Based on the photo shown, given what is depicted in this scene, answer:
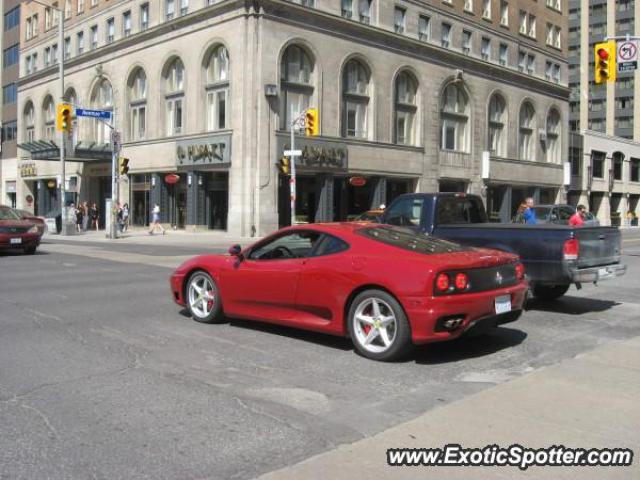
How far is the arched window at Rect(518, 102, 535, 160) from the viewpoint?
180ft

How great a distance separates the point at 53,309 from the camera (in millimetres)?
9633

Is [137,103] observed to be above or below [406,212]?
above

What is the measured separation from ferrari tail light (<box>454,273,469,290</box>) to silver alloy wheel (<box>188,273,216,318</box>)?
3321 millimetres

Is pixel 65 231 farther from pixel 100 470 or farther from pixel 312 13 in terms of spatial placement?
pixel 100 470

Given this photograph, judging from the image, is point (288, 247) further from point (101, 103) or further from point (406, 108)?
point (101, 103)

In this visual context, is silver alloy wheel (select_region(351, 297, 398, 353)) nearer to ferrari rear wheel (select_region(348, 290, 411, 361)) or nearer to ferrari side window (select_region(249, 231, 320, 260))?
ferrari rear wheel (select_region(348, 290, 411, 361))

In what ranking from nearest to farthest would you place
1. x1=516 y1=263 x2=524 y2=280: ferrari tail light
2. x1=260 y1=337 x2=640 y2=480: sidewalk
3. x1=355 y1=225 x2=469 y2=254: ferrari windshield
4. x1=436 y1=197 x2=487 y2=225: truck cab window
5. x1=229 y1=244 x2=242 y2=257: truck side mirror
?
1. x1=260 y1=337 x2=640 y2=480: sidewalk
2. x1=355 y1=225 x2=469 y2=254: ferrari windshield
3. x1=516 y1=263 x2=524 y2=280: ferrari tail light
4. x1=229 y1=244 x2=242 y2=257: truck side mirror
5. x1=436 y1=197 x2=487 y2=225: truck cab window

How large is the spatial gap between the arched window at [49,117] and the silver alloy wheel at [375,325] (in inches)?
2049

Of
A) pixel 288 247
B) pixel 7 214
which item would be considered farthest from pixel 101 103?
pixel 288 247

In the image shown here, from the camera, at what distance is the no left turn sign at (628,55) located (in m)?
20.7

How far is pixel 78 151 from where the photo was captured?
4347cm

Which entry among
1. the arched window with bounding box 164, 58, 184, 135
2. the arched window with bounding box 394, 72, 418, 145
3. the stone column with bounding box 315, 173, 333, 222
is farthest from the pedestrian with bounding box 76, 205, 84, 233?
the arched window with bounding box 394, 72, 418, 145

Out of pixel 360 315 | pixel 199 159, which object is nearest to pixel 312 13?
pixel 199 159

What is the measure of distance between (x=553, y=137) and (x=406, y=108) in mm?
21868
